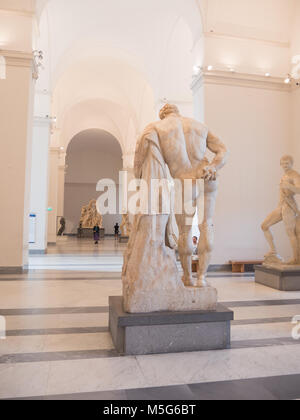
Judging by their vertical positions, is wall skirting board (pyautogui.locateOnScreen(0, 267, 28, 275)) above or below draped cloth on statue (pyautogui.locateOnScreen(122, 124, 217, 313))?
below

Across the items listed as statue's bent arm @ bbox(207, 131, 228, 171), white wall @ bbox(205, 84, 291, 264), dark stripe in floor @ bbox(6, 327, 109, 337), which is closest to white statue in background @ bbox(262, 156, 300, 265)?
white wall @ bbox(205, 84, 291, 264)

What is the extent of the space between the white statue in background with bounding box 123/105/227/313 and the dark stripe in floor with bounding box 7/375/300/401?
0.83m

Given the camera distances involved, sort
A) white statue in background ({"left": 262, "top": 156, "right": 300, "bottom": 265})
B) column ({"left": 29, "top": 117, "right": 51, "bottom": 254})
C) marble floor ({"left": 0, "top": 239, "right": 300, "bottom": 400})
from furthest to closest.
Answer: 1. column ({"left": 29, "top": 117, "right": 51, "bottom": 254})
2. white statue in background ({"left": 262, "top": 156, "right": 300, "bottom": 265})
3. marble floor ({"left": 0, "top": 239, "right": 300, "bottom": 400})

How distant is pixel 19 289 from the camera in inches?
229

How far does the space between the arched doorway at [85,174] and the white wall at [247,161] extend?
83.4 ft

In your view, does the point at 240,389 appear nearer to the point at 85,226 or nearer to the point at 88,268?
the point at 88,268

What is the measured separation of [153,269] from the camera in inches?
123

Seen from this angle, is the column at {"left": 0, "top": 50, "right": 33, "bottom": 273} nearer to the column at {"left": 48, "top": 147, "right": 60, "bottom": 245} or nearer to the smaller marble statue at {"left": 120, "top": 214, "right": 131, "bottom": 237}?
the column at {"left": 48, "top": 147, "right": 60, "bottom": 245}

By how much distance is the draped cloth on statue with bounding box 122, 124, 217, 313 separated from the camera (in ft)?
10.1

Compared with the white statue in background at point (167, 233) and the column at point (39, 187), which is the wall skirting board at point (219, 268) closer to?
the white statue in background at point (167, 233)

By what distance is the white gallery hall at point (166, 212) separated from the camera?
2.71 m

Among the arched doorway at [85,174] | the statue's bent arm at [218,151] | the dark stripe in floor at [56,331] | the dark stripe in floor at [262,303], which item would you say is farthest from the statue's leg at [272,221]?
the arched doorway at [85,174]

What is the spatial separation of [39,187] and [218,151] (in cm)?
1012
